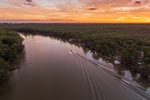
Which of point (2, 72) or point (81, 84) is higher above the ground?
point (2, 72)

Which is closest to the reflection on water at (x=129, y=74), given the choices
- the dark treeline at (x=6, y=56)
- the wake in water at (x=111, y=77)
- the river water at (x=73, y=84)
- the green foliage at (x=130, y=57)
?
the river water at (x=73, y=84)

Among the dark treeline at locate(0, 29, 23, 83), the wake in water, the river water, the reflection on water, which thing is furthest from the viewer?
the dark treeline at locate(0, 29, 23, 83)

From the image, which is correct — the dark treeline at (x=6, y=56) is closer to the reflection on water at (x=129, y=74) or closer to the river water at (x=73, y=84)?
the river water at (x=73, y=84)

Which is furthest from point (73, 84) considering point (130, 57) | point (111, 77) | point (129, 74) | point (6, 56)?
point (6, 56)

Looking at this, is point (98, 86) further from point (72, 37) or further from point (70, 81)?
point (72, 37)

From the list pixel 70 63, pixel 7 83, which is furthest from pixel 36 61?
pixel 7 83

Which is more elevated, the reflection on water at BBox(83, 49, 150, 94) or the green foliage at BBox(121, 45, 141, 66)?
the green foliage at BBox(121, 45, 141, 66)

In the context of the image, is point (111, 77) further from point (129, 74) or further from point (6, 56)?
point (6, 56)

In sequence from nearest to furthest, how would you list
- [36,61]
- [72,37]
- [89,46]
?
1. [36,61]
2. [89,46]
3. [72,37]

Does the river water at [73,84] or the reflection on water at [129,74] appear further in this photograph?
the reflection on water at [129,74]

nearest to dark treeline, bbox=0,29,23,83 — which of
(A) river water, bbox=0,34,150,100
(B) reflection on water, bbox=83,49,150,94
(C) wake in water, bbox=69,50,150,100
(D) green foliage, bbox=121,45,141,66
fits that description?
(A) river water, bbox=0,34,150,100

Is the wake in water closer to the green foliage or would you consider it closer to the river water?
the river water
